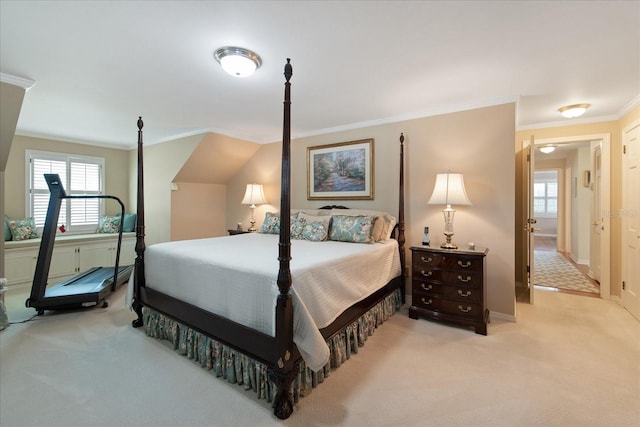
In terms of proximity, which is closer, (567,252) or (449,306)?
(449,306)

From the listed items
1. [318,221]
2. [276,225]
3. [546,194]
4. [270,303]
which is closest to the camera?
[270,303]

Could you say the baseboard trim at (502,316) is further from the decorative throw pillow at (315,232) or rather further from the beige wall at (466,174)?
the decorative throw pillow at (315,232)

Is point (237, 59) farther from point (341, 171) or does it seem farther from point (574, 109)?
point (574, 109)

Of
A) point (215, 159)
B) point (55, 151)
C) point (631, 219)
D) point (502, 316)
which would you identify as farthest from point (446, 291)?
point (55, 151)

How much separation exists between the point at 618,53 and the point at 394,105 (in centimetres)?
178

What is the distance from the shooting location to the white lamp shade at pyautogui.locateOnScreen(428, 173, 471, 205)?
116 inches

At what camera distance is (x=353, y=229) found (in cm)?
321

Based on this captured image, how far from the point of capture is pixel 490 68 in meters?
2.33

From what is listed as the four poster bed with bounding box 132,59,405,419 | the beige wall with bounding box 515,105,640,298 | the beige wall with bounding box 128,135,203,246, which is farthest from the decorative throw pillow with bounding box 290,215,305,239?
the beige wall with bounding box 515,105,640,298

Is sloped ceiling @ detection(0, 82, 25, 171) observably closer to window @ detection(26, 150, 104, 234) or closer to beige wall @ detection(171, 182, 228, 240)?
beige wall @ detection(171, 182, 228, 240)

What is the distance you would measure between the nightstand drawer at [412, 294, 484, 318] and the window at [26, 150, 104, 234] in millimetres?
5831

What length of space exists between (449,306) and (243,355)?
2073 millimetres

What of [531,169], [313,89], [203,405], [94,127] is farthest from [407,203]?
[94,127]

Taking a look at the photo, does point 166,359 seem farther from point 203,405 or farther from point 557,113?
point 557,113
